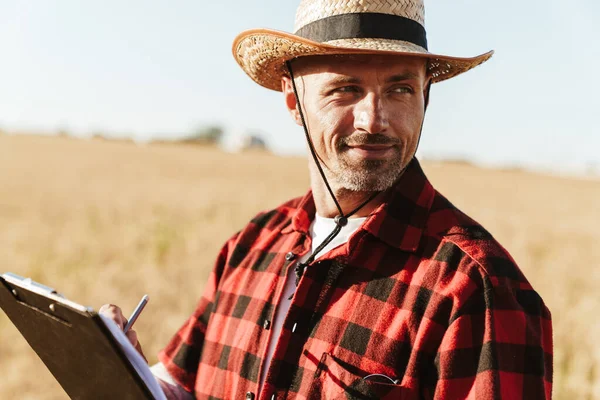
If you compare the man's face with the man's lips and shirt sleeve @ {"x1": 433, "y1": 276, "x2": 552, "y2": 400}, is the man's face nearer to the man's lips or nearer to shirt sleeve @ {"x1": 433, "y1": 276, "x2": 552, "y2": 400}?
the man's lips

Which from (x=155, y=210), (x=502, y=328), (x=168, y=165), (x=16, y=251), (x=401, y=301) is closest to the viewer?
(x=502, y=328)

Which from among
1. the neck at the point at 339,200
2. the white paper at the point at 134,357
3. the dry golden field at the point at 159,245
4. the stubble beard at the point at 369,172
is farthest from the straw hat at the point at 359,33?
the dry golden field at the point at 159,245

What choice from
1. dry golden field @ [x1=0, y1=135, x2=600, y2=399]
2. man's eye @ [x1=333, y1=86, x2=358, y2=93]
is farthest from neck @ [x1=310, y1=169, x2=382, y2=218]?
dry golden field @ [x1=0, y1=135, x2=600, y2=399]

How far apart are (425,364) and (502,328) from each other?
0.77 feet

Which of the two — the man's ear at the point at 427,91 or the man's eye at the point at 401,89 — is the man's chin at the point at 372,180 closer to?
the man's eye at the point at 401,89

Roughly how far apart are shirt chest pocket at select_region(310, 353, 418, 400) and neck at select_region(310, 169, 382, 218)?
21.3 inches

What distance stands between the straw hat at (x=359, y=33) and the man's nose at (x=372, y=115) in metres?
0.15

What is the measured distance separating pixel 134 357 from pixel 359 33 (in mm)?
1225

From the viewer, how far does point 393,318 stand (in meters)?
1.93

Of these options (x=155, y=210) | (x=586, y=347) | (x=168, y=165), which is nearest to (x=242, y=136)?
(x=168, y=165)

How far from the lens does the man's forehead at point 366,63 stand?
7.00 feet

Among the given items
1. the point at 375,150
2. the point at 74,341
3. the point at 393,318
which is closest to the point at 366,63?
the point at 375,150

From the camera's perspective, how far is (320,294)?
83.1 inches

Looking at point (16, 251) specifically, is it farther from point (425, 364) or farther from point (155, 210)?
point (425, 364)
